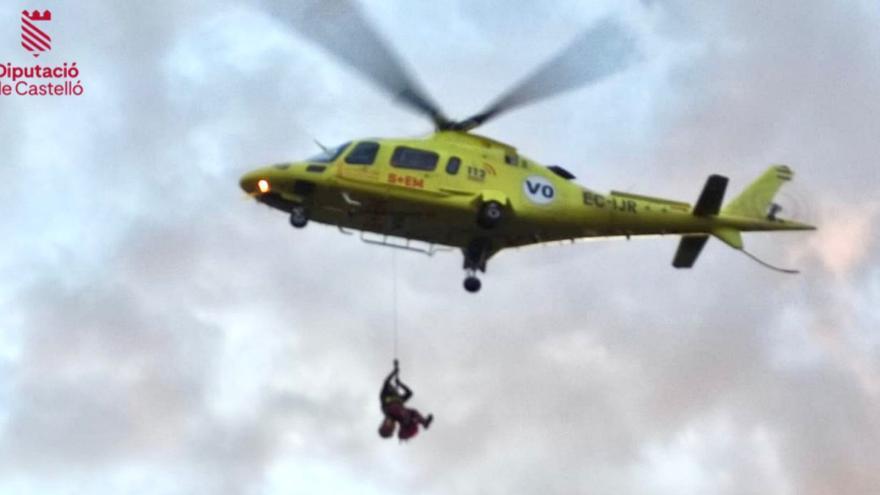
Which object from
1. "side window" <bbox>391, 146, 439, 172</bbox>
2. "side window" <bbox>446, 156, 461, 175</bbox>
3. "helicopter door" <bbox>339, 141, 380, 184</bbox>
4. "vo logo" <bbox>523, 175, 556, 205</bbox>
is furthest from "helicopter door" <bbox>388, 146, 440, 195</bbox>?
"vo logo" <bbox>523, 175, 556, 205</bbox>

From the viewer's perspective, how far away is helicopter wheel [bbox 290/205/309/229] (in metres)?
40.8

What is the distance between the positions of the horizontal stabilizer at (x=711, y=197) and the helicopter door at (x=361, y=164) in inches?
317

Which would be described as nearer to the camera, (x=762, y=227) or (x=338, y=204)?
(x=338, y=204)

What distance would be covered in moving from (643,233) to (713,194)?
1961mm

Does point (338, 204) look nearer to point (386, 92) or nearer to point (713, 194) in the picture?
point (386, 92)

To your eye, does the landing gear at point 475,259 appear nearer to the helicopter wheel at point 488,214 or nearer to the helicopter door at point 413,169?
the helicopter wheel at point 488,214

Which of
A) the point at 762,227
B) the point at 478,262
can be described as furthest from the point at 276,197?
the point at 762,227

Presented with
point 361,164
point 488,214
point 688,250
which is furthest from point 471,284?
point 688,250

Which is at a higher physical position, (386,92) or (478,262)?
(386,92)

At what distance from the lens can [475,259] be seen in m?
42.2

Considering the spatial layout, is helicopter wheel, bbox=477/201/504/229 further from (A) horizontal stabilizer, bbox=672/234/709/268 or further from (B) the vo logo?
(A) horizontal stabilizer, bbox=672/234/709/268

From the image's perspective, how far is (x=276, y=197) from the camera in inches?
1614

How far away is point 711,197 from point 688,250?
2.28 meters

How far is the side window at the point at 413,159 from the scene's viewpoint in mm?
40875
